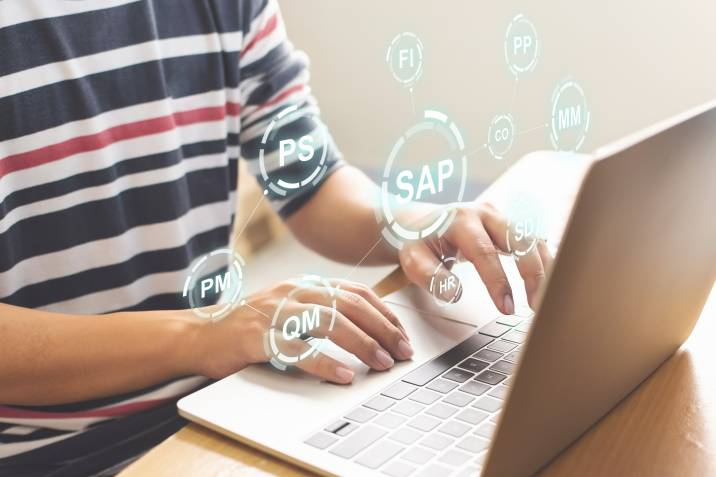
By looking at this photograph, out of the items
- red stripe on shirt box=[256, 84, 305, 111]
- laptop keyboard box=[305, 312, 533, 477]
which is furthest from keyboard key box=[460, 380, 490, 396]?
red stripe on shirt box=[256, 84, 305, 111]

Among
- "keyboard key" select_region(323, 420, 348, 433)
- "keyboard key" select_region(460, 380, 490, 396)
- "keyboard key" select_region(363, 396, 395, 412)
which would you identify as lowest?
"keyboard key" select_region(460, 380, 490, 396)

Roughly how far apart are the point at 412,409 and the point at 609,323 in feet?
0.47

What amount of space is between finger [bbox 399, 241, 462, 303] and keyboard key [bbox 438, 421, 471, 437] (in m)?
0.20

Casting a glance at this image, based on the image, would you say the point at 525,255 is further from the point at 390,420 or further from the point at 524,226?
the point at 390,420

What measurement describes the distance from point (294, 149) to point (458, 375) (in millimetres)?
299

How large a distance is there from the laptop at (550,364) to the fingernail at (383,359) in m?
0.01

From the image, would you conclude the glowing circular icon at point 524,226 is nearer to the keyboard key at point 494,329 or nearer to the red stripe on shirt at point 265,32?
the keyboard key at point 494,329

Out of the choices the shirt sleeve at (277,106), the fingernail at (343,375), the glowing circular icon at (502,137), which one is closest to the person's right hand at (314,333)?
the fingernail at (343,375)

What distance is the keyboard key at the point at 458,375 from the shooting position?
584 mm

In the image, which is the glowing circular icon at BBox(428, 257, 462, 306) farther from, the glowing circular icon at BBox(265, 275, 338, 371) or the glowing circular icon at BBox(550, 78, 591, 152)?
the glowing circular icon at BBox(550, 78, 591, 152)

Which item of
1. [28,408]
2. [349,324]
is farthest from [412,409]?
[28,408]

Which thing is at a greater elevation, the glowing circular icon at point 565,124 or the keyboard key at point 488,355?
the glowing circular icon at point 565,124

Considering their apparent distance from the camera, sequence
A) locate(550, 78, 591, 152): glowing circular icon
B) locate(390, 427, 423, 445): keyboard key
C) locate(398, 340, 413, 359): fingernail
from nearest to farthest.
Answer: locate(390, 427, 423, 445): keyboard key → locate(398, 340, 413, 359): fingernail → locate(550, 78, 591, 152): glowing circular icon

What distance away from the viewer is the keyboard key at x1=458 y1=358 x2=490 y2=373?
0.60 meters
